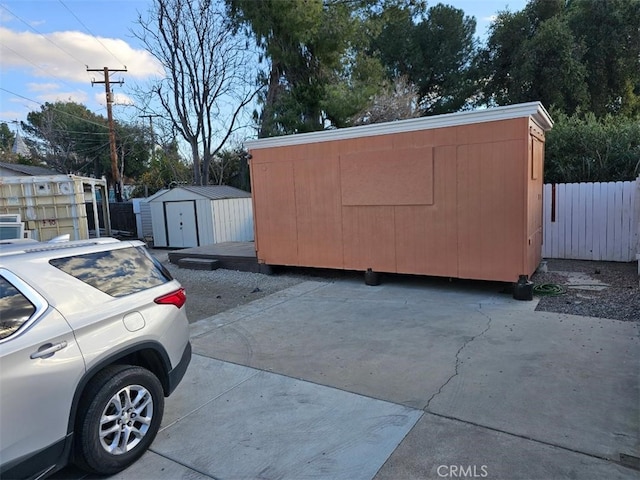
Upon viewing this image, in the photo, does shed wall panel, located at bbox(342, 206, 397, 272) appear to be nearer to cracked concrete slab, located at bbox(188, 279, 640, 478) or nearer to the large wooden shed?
the large wooden shed

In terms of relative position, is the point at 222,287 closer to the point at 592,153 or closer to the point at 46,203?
the point at 46,203

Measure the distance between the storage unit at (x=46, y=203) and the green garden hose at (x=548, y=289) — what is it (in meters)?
12.3

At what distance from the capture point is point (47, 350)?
2.14m

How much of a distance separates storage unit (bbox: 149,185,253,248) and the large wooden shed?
5356 millimetres

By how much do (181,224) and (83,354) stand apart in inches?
504

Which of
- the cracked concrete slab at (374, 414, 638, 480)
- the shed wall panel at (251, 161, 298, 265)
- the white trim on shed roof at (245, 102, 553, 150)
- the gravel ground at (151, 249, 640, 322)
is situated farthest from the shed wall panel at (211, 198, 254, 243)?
the cracked concrete slab at (374, 414, 638, 480)

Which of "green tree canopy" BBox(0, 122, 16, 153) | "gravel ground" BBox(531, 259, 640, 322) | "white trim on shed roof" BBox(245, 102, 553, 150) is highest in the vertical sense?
"green tree canopy" BBox(0, 122, 16, 153)

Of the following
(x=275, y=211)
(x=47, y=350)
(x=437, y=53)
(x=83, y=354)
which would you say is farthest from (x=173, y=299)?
(x=437, y=53)

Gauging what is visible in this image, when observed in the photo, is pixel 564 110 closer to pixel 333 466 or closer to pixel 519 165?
pixel 519 165

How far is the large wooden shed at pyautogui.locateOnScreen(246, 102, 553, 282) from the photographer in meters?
6.42

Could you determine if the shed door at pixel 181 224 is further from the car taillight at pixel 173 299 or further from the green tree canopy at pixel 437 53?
the green tree canopy at pixel 437 53

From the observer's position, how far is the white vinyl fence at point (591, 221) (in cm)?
882

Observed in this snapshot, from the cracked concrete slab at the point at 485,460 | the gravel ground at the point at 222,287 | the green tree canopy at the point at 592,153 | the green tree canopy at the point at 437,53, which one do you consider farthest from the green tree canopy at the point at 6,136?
the cracked concrete slab at the point at 485,460

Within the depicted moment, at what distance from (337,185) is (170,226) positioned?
8.91m
